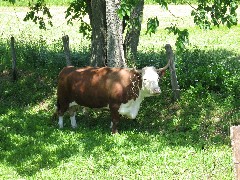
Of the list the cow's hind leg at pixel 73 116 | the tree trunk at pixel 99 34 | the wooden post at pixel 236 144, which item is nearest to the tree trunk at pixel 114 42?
the tree trunk at pixel 99 34

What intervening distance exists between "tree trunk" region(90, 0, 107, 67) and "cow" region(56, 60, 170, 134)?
5.21 ft

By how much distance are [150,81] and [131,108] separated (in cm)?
84

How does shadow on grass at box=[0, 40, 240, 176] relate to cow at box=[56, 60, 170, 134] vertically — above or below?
below

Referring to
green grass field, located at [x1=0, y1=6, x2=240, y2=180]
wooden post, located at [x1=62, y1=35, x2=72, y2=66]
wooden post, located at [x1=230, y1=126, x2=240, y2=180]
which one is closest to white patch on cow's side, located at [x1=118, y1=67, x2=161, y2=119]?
green grass field, located at [x1=0, y1=6, x2=240, y2=180]

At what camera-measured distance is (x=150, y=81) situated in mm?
10172

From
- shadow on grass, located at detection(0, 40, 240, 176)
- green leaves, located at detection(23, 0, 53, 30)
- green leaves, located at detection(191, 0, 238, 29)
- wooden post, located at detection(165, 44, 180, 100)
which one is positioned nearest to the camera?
green leaves, located at detection(191, 0, 238, 29)

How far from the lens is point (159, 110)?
1167cm

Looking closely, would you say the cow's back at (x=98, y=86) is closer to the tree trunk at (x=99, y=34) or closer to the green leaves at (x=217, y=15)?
the tree trunk at (x=99, y=34)

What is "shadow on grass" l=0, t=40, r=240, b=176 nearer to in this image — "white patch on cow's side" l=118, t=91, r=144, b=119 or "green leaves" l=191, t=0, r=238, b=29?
"white patch on cow's side" l=118, t=91, r=144, b=119

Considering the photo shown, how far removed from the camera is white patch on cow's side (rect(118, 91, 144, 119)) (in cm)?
1059

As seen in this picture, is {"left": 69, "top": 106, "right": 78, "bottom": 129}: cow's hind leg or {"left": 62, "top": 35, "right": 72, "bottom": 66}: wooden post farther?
{"left": 62, "top": 35, "right": 72, "bottom": 66}: wooden post

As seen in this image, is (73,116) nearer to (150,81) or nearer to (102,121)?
(102,121)

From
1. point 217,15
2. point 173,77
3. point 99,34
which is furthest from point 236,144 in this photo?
point 99,34

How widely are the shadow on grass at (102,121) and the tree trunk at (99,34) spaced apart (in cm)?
111
